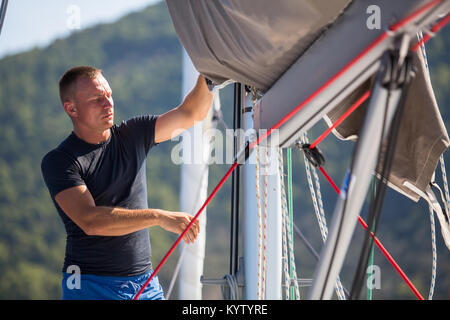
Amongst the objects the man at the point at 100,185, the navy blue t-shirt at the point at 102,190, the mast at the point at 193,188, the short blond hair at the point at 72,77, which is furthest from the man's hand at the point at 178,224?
the mast at the point at 193,188

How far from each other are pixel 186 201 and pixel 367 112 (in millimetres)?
2294

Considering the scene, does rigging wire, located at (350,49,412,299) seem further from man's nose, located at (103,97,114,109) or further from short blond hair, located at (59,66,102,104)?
short blond hair, located at (59,66,102,104)

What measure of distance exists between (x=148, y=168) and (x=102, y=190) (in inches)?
713

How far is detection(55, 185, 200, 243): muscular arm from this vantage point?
1.48 metres

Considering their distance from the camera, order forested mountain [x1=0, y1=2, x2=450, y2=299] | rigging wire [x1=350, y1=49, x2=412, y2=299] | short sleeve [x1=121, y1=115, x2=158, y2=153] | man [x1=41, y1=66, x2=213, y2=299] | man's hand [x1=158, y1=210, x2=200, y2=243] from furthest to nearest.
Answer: forested mountain [x1=0, y1=2, x2=450, y2=299] < short sleeve [x1=121, y1=115, x2=158, y2=153] < man [x1=41, y1=66, x2=213, y2=299] < man's hand [x1=158, y1=210, x2=200, y2=243] < rigging wire [x1=350, y1=49, x2=412, y2=299]

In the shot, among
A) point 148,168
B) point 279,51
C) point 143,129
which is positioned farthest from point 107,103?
point 148,168

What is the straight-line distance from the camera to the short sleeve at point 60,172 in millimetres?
1643

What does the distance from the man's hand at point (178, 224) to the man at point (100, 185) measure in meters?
0.12

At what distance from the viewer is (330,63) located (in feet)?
3.84

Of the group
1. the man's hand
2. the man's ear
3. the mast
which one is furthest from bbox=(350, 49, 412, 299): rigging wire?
the mast

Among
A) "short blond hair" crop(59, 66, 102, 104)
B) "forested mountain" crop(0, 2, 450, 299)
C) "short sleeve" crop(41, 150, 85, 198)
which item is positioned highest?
"forested mountain" crop(0, 2, 450, 299)

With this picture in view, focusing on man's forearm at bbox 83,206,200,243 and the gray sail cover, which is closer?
the gray sail cover

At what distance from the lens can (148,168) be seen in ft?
64.6
